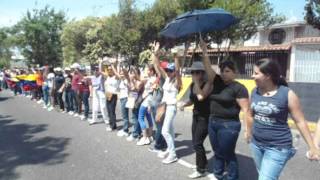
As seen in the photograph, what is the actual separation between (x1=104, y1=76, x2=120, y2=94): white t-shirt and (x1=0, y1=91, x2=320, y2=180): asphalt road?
1.02m

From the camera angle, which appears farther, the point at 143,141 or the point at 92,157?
the point at 143,141

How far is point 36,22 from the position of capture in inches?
1758

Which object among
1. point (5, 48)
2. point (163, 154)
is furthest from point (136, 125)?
point (5, 48)

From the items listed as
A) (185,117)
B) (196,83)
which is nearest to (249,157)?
(196,83)

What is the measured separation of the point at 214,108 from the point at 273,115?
1.37m

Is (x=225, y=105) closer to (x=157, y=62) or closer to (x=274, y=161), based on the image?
(x=274, y=161)

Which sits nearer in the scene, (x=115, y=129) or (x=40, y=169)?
(x=40, y=169)

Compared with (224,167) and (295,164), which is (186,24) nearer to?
(224,167)

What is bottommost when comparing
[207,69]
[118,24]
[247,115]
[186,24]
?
[247,115]

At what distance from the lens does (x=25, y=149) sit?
816cm

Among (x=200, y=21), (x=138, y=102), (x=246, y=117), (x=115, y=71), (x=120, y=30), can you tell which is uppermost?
(x=120, y=30)

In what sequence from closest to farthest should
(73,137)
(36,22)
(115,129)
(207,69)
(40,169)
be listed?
1. (207,69)
2. (40,169)
3. (73,137)
4. (115,129)
5. (36,22)

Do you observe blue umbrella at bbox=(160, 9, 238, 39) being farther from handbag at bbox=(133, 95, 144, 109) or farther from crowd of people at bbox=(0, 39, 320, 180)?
handbag at bbox=(133, 95, 144, 109)

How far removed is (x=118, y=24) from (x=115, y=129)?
72.4 ft
